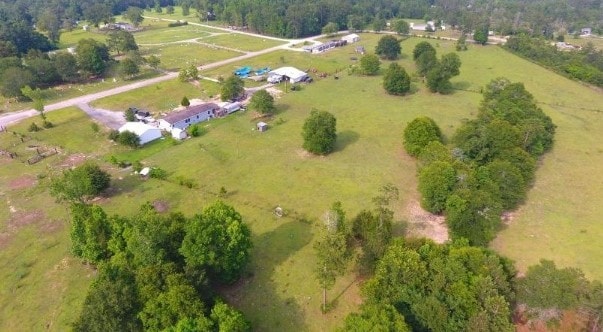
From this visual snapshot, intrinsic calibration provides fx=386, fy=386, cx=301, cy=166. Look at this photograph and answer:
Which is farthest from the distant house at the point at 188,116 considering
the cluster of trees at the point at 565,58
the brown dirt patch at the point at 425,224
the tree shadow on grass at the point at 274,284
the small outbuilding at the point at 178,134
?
the cluster of trees at the point at 565,58

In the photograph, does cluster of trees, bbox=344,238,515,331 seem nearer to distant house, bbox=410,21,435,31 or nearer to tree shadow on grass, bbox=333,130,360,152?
tree shadow on grass, bbox=333,130,360,152

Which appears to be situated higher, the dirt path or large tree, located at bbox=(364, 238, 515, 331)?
large tree, located at bbox=(364, 238, 515, 331)

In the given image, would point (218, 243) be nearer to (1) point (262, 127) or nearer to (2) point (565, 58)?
(1) point (262, 127)

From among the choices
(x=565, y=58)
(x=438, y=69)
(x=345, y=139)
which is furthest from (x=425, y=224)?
(x=565, y=58)

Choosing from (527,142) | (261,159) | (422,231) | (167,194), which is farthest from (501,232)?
(167,194)

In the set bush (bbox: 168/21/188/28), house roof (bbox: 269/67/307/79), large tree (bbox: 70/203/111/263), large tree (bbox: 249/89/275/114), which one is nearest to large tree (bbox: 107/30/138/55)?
house roof (bbox: 269/67/307/79)

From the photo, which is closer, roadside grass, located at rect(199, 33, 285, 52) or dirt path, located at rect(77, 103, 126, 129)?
dirt path, located at rect(77, 103, 126, 129)

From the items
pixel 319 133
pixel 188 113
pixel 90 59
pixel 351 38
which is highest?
pixel 90 59
